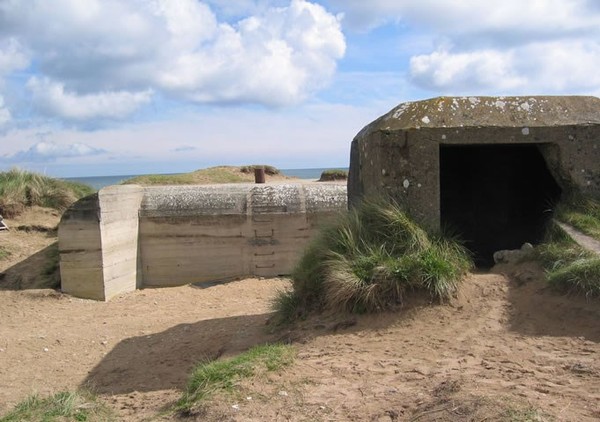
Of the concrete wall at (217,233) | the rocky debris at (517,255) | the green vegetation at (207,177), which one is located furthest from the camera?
the green vegetation at (207,177)

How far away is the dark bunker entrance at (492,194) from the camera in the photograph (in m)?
7.08

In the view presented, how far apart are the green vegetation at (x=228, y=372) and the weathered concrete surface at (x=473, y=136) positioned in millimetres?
1963

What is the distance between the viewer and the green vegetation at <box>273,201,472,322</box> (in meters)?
5.07

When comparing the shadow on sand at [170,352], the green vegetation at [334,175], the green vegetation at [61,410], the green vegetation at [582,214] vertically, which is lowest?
the shadow on sand at [170,352]

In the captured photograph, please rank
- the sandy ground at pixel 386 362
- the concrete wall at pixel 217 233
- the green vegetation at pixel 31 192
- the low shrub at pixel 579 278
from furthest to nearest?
the green vegetation at pixel 31 192 < the concrete wall at pixel 217 233 < the low shrub at pixel 579 278 < the sandy ground at pixel 386 362

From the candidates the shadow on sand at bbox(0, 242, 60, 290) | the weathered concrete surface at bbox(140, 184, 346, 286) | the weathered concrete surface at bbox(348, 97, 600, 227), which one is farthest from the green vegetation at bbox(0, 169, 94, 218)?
the weathered concrete surface at bbox(348, 97, 600, 227)

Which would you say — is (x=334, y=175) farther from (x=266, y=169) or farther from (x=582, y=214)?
(x=582, y=214)

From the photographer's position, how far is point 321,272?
18.4 ft

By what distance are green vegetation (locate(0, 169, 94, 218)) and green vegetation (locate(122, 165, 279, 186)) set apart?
279 cm

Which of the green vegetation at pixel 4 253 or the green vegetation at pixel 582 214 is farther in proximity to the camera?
the green vegetation at pixel 4 253

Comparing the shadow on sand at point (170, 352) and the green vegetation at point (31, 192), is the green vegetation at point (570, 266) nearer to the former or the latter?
the shadow on sand at point (170, 352)

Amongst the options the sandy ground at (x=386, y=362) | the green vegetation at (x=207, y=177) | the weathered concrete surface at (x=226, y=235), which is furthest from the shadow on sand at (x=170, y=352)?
the green vegetation at (x=207, y=177)

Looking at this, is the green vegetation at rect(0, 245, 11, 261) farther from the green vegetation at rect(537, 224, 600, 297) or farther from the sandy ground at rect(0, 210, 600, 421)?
the green vegetation at rect(537, 224, 600, 297)

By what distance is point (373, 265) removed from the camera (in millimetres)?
5172
